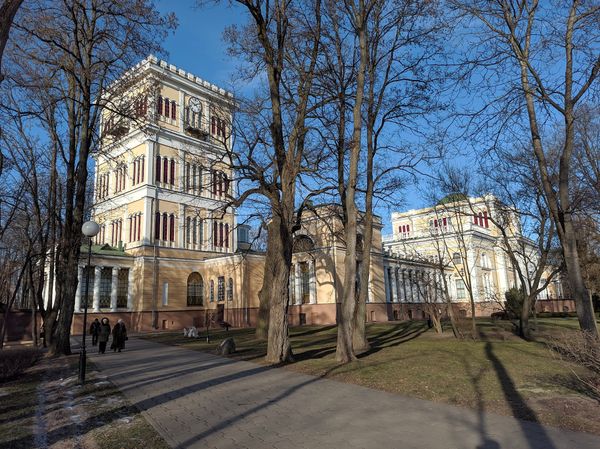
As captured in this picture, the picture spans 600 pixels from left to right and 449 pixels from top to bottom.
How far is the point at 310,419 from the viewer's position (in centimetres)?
717

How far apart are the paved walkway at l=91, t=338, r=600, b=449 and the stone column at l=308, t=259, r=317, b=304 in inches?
1119

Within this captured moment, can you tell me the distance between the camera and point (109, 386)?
35.4ft

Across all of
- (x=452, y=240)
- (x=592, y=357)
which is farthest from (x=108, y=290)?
(x=452, y=240)

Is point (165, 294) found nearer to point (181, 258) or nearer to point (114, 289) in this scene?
point (181, 258)

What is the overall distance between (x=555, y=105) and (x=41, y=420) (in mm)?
13714

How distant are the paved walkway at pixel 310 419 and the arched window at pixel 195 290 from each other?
111ft

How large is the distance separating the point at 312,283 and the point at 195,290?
1319 cm

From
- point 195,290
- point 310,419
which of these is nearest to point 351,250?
point 310,419

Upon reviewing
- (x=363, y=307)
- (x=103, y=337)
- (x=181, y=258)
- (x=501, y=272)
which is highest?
(x=181, y=258)

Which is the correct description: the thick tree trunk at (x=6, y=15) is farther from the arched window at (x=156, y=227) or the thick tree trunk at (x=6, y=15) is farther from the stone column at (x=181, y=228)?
the stone column at (x=181, y=228)

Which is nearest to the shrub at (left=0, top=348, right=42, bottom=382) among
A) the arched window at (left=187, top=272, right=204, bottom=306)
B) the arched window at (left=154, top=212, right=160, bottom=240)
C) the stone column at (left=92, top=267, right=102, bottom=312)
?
the stone column at (left=92, top=267, right=102, bottom=312)

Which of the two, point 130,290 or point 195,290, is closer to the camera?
point 130,290

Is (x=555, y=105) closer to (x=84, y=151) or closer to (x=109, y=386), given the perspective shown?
(x=109, y=386)

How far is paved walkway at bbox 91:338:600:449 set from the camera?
19.5 feet
